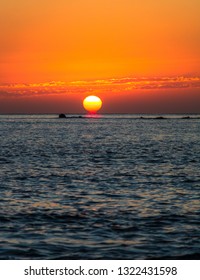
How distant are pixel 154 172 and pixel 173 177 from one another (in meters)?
3.78

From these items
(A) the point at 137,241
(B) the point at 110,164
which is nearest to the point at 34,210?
(A) the point at 137,241

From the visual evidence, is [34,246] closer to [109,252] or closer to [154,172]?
[109,252]

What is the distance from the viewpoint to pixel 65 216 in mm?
23984

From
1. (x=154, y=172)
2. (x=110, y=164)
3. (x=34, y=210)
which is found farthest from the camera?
(x=110, y=164)

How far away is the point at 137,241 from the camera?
19.9 m

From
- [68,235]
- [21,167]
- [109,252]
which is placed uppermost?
[21,167]

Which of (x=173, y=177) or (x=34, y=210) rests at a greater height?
(x=173, y=177)
